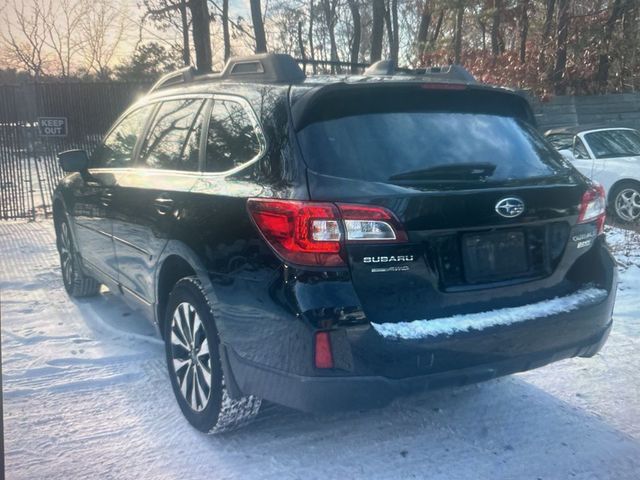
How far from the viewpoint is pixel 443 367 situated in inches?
110

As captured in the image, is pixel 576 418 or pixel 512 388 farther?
pixel 512 388

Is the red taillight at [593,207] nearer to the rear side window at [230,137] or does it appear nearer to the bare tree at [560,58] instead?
the rear side window at [230,137]

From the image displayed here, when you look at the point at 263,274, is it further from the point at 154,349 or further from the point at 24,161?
the point at 24,161

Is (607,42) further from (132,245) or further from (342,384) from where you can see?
(342,384)

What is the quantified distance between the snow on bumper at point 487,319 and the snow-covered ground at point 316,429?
537mm

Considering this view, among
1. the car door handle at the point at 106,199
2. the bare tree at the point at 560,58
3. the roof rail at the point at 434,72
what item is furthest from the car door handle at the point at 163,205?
the bare tree at the point at 560,58

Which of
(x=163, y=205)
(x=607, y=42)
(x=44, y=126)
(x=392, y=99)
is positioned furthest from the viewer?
(x=607, y=42)

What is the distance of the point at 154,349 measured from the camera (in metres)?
4.63

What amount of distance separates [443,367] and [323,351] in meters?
0.53

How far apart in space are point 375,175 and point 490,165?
65cm

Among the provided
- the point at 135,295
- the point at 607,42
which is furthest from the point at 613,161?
the point at 607,42

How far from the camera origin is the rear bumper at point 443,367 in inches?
106

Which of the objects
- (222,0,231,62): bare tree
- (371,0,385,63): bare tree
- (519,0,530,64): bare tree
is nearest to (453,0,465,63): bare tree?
(519,0,530,64): bare tree

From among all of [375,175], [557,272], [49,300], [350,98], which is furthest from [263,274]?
[49,300]
